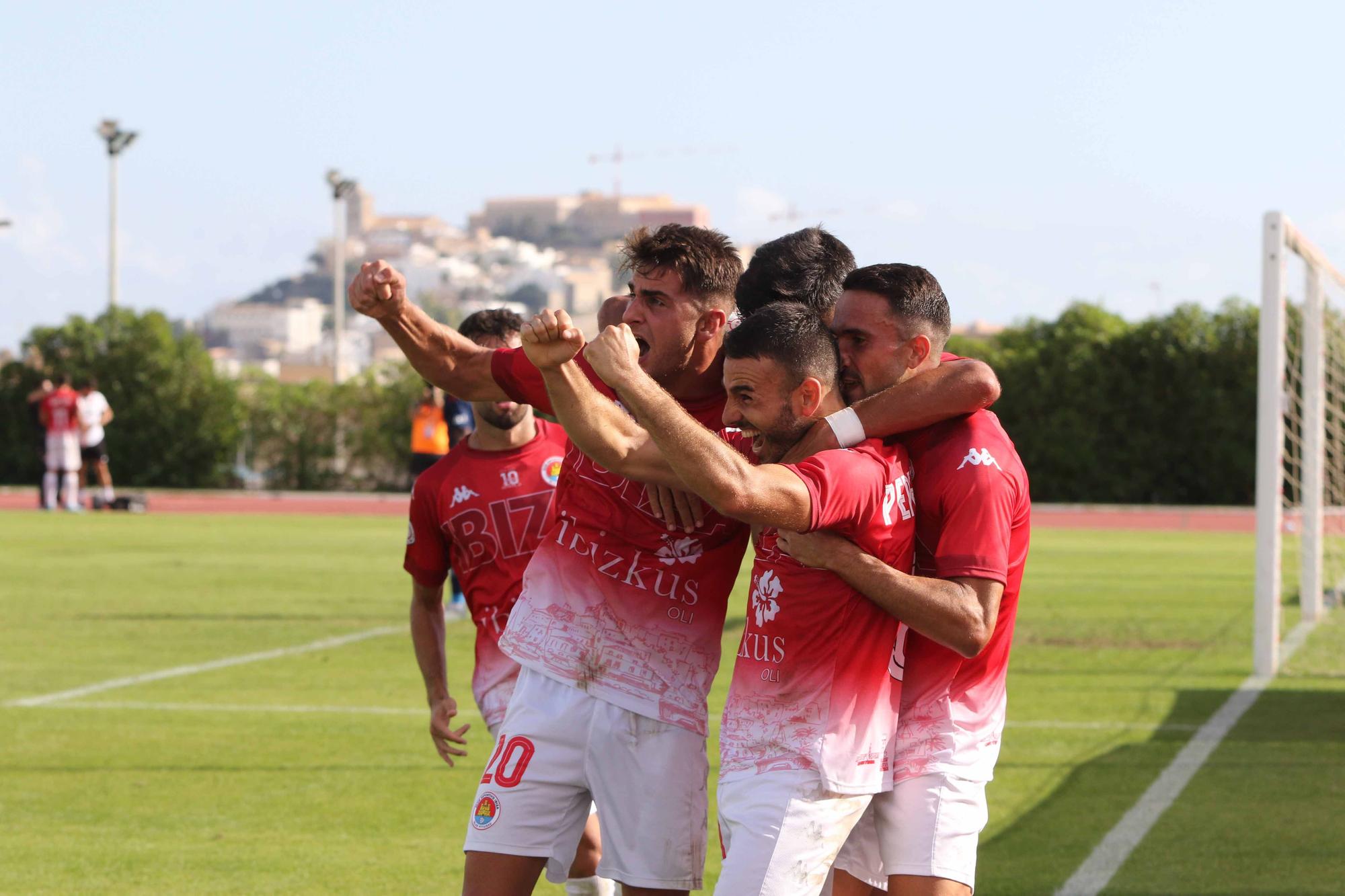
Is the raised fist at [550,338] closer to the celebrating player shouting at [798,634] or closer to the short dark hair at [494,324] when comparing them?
the celebrating player shouting at [798,634]

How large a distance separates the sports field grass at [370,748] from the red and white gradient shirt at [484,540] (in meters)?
1.28

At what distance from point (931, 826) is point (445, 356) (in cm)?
165

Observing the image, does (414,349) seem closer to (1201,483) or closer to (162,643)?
(162,643)

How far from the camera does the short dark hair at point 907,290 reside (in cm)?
367

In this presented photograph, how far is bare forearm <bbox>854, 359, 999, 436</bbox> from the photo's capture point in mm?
3623

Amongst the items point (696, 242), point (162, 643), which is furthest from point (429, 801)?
point (162, 643)

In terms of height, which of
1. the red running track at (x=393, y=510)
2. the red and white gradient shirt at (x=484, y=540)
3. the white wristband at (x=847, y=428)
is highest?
the white wristband at (x=847, y=428)

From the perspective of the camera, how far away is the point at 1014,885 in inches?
250

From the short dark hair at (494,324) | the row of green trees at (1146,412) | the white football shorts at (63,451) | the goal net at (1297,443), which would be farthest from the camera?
the row of green trees at (1146,412)

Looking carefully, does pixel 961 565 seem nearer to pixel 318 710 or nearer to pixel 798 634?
pixel 798 634

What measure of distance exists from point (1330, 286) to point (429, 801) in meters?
10.4

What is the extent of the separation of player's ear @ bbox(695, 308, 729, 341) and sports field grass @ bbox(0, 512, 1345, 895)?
3.13 metres

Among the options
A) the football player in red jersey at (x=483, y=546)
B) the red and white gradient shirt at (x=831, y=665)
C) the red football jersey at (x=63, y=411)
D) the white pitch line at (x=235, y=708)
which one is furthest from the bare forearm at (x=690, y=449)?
the red football jersey at (x=63, y=411)

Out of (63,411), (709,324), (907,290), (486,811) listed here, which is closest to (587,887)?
(486,811)
